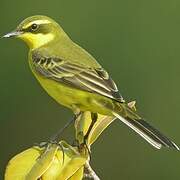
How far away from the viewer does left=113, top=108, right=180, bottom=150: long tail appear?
458 centimetres

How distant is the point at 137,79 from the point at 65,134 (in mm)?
675

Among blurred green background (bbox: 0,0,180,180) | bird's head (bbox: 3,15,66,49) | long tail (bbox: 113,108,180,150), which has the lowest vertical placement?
blurred green background (bbox: 0,0,180,180)

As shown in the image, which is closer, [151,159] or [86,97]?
[86,97]

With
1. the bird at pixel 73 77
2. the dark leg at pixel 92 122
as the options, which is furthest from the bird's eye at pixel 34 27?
the dark leg at pixel 92 122

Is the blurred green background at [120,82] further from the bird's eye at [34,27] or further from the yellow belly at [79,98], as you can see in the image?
the yellow belly at [79,98]

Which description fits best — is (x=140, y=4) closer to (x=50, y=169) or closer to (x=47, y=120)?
(x=47, y=120)

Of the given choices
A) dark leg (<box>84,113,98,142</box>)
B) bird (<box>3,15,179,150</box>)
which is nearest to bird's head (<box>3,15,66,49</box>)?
bird (<box>3,15,179,150</box>)

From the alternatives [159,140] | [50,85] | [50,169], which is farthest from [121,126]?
[50,169]

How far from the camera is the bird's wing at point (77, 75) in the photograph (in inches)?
197

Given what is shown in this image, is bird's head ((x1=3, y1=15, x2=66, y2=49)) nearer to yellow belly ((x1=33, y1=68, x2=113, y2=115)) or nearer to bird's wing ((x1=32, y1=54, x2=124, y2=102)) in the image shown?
bird's wing ((x1=32, y1=54, x2=124, y2=102))

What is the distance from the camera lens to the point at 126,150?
765cm

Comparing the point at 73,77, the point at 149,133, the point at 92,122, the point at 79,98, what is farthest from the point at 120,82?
the point at 92,122

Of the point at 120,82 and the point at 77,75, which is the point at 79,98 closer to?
the point at 77,75

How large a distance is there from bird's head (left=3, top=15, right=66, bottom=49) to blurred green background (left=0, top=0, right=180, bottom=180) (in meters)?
1.88
